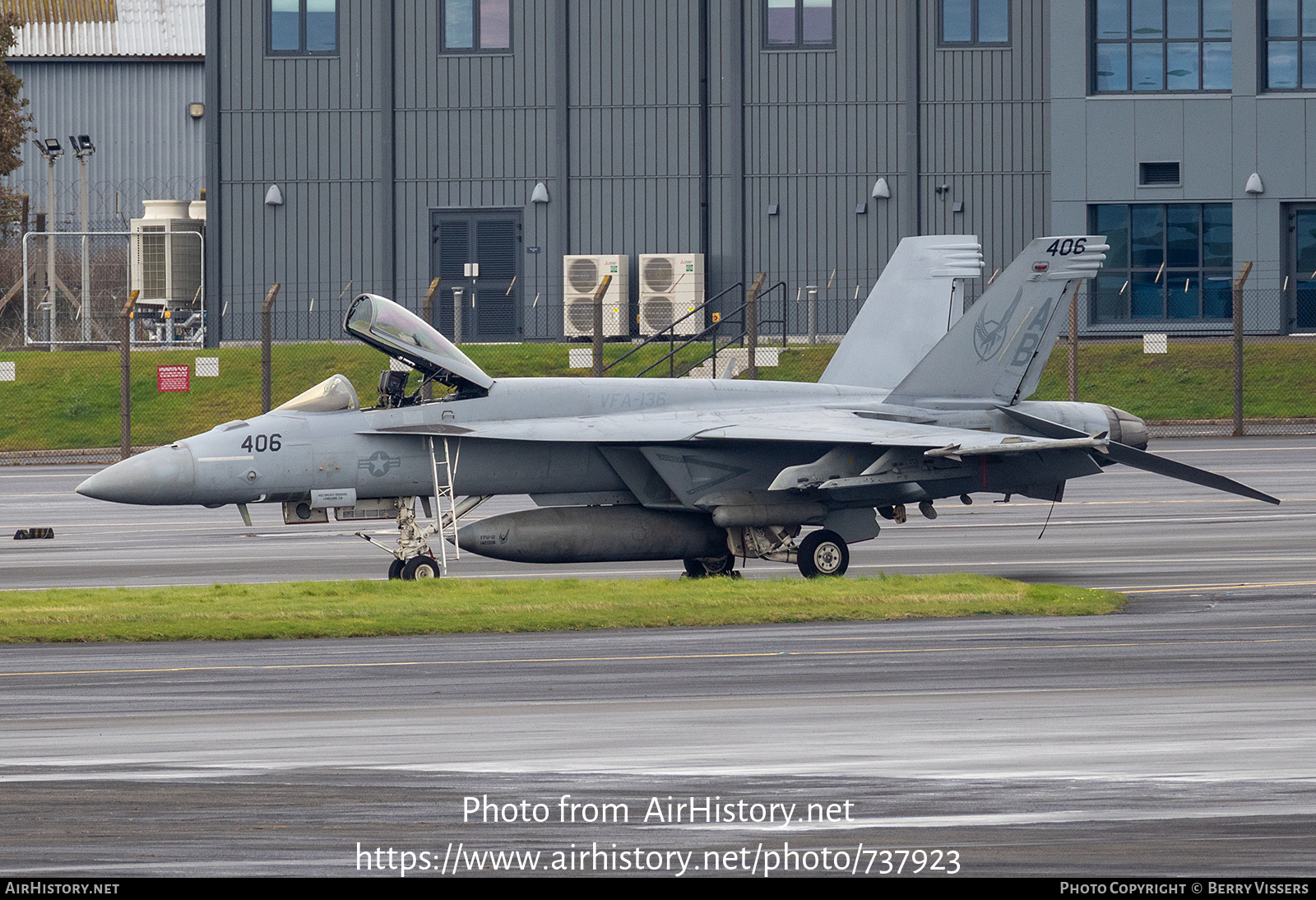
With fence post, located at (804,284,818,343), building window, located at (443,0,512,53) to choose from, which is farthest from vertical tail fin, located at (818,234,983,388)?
building window, located at (443,0,512,53)

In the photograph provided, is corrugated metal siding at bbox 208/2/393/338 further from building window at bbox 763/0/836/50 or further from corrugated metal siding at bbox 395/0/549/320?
building window at bbox 763/0/836/50

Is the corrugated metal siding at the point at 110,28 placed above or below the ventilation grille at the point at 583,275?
above

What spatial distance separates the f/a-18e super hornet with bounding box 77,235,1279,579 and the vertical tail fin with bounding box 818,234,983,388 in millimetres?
1340

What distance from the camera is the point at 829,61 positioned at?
42156 millimetres

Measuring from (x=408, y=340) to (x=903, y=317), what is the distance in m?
6.39

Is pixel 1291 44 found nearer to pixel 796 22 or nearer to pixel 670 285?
pixel 796 22

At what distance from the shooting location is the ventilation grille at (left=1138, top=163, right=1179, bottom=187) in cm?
4097

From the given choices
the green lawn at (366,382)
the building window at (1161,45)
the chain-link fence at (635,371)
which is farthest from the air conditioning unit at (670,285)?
the building window at (1161,45)

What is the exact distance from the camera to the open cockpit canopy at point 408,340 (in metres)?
17.6

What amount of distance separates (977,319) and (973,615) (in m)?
5.18

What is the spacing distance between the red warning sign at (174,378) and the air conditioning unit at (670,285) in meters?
11.5

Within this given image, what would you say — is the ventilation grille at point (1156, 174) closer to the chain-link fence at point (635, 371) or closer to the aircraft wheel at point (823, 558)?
the chain-link fence at point (635, 371)

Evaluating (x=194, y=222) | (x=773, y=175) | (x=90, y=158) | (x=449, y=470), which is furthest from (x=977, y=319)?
(x=90, y=158)
